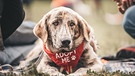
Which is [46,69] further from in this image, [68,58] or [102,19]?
[102,19]

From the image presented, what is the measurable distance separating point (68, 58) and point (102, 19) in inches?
199

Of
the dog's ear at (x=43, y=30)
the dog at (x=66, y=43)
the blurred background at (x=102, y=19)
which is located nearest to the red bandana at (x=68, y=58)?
the dog at (x=66, y=43)

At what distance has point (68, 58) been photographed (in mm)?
4926

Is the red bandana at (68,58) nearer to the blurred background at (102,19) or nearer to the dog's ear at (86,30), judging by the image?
the dog's ear at (86,30)

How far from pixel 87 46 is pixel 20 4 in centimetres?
66

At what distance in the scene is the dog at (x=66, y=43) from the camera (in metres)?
4.86

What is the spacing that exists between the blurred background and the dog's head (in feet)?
2.70

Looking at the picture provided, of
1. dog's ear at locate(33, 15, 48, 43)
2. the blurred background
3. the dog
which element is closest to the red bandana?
the dog

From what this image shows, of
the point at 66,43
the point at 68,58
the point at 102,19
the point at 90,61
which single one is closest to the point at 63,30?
the point at 66,43

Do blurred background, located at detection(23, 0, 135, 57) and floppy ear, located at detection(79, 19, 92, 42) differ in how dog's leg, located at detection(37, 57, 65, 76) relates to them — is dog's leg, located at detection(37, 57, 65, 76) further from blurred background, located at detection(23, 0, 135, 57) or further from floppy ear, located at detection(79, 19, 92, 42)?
blurred background, located at detection(23, 0, 135, 57)

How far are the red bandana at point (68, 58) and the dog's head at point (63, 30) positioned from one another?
0.03 m

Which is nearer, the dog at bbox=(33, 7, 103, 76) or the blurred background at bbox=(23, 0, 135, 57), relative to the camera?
the dog at bbox=(33, 7, 103, 76)

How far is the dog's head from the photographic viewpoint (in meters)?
4.84

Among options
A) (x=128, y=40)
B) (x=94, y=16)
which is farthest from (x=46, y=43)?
(x=94, y=16)
